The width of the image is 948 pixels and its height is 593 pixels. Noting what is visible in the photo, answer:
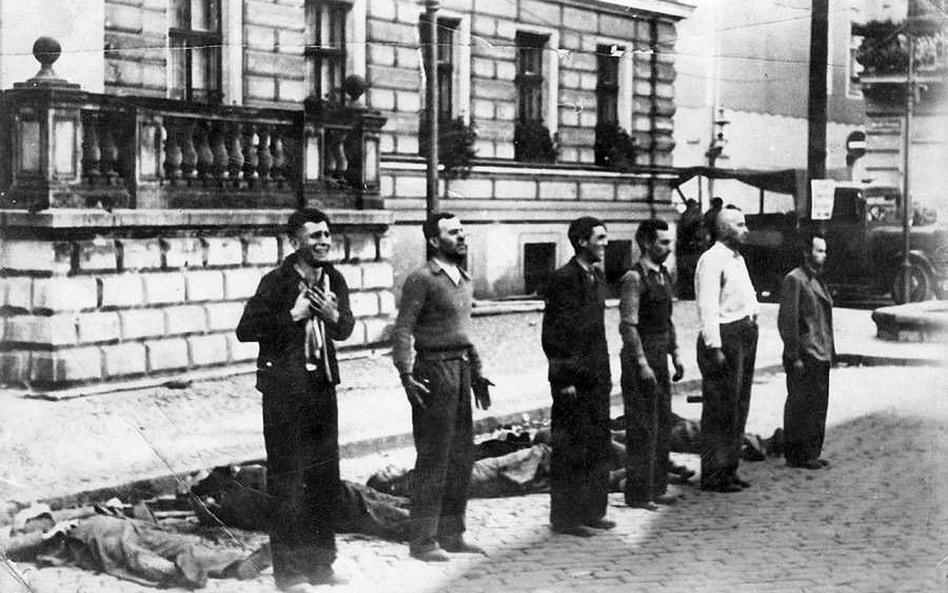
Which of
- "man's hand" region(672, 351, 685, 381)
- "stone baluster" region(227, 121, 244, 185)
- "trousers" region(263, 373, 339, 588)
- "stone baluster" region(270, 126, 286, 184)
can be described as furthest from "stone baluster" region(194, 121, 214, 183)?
"trousers" region(263, 373, 339, 588)

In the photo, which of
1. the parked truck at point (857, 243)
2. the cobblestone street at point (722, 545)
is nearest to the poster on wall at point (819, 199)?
the cobblestone street at point (722, 545)

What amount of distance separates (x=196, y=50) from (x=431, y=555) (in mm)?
5845

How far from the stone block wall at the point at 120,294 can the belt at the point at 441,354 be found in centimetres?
339

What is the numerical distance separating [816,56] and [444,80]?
353 centimetres

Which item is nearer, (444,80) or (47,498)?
(47,498)

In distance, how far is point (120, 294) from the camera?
31.7 feet

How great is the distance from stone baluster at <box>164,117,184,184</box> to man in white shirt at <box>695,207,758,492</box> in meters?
4.58

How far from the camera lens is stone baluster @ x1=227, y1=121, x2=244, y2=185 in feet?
35.6

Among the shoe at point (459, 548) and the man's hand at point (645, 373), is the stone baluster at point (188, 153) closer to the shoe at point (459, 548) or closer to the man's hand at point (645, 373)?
the man's hand at point (645, 373)

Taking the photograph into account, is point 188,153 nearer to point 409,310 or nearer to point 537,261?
point 537,261

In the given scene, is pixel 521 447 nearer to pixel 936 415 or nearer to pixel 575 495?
pixel 575 495

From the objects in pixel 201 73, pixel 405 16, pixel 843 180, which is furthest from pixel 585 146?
pixel 843 180

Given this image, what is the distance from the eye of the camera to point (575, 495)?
7.21m

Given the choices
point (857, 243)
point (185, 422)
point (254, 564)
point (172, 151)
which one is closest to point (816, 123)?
point (172, 151)
